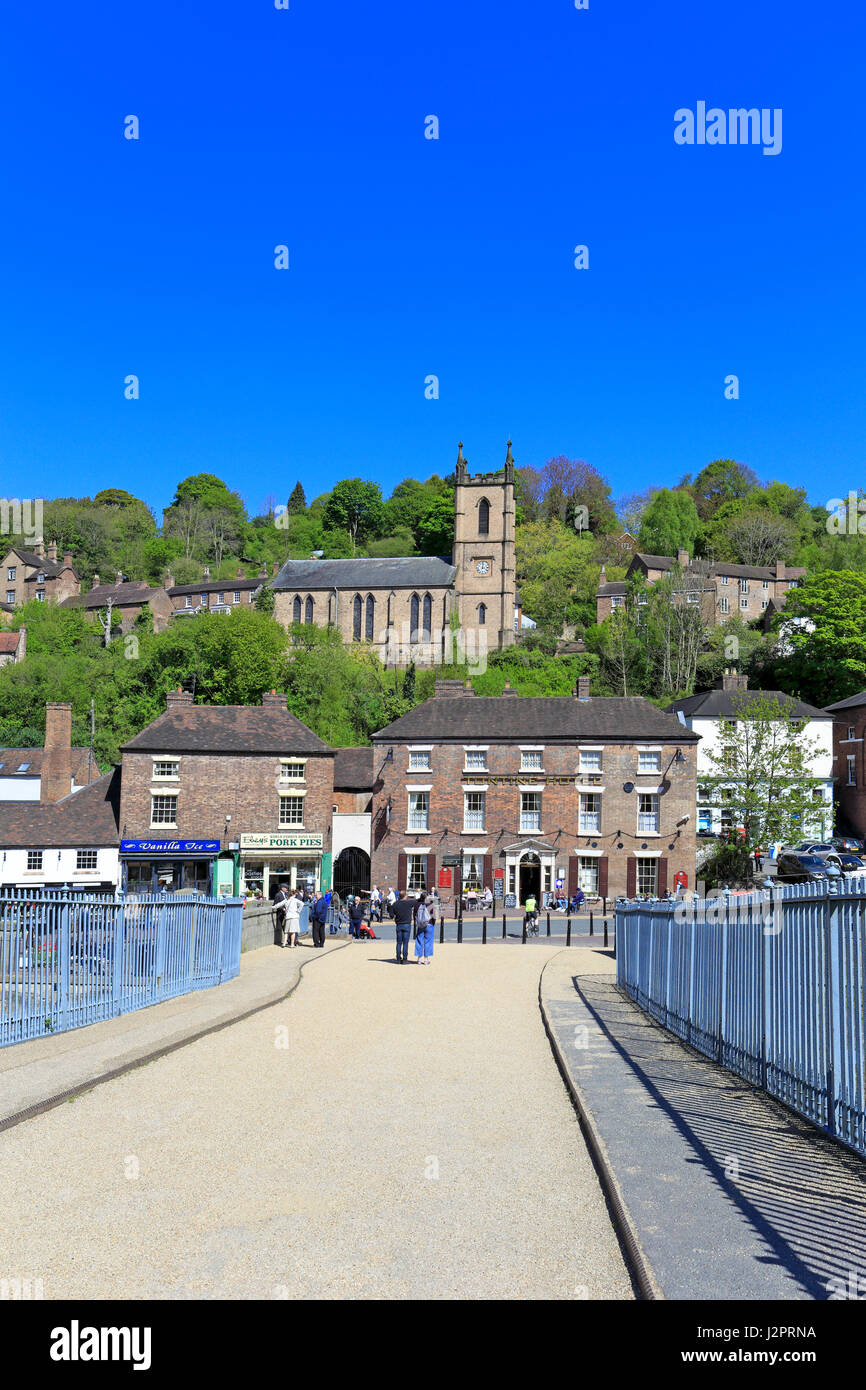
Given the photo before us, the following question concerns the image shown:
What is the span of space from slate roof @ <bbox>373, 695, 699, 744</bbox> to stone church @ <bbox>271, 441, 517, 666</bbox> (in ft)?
134

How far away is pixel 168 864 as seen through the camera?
47625 millimetres

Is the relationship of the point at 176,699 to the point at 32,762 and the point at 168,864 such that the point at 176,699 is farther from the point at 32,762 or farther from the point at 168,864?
the point at 32,762

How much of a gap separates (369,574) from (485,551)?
10.5 m

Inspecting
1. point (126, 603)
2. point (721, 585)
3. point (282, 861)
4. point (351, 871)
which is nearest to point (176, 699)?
point (282, 861)

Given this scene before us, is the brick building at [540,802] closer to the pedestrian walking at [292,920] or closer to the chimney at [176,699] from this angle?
the chimney at [176,699]

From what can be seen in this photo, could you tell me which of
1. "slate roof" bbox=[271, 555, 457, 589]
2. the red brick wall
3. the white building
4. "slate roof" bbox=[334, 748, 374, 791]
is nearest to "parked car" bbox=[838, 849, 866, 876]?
the white building

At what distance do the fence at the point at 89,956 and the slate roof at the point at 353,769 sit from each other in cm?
3383

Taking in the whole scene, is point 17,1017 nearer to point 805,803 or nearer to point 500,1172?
point 500,1172

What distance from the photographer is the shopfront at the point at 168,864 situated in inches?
1853

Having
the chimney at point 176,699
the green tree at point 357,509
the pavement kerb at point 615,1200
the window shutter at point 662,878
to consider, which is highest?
the green tree at point 357,509

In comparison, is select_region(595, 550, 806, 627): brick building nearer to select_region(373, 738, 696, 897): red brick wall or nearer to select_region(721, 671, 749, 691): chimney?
select_region(721, 671, 749, 691): chimney

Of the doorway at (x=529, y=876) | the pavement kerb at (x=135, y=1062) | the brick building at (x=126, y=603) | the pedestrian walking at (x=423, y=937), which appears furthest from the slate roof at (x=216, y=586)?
the pavement kerb at (x=135, y=1062)

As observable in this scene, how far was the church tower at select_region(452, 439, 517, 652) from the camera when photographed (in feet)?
309

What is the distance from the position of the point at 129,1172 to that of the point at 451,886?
43.2 meters
